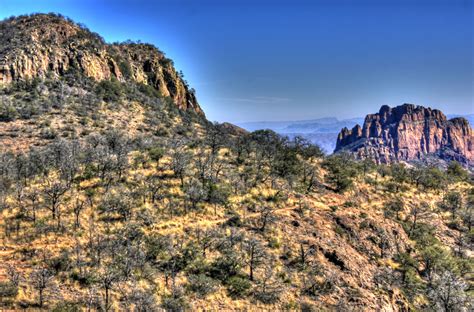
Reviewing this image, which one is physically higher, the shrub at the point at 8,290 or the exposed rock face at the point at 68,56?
the exposed rock face at the point at 68,56

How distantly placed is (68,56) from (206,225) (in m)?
55.1

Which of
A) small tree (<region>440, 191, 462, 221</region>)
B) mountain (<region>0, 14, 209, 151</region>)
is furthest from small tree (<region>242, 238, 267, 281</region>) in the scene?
small tree (<region>440, 191, 462, 221</region>)

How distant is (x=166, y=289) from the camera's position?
17828mm

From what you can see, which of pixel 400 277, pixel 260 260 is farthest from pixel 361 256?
pixel 260 260

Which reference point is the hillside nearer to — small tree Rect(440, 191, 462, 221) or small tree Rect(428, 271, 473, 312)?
small tree Rect(428, 271, 473, 312)

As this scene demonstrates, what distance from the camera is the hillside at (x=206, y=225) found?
17984 millimetres

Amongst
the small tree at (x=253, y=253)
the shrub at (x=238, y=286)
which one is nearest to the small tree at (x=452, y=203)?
the small tree at (x=253, y=253)

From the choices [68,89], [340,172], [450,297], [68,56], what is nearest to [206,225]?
[450,297]

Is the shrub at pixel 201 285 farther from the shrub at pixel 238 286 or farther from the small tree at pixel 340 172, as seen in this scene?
the small tree at pixel 340 172

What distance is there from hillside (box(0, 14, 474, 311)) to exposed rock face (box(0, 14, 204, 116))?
25.2 ft

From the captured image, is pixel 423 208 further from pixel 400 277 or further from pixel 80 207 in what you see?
pixel 80 207

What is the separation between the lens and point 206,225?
24750mm

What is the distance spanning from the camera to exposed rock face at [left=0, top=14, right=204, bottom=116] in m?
53.3

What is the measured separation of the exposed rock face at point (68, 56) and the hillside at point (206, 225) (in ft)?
25.2
